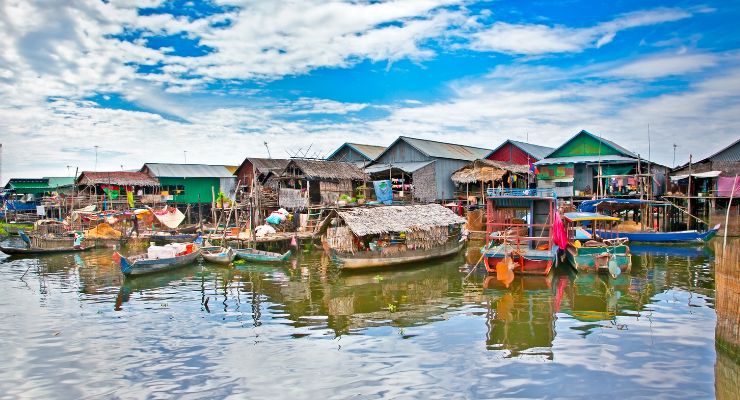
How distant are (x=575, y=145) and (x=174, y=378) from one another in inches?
1253

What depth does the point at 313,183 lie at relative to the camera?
3256 cm

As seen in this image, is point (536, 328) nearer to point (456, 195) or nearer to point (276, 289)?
point (276, 289)

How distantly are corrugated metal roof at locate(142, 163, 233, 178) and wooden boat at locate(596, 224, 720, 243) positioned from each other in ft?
106

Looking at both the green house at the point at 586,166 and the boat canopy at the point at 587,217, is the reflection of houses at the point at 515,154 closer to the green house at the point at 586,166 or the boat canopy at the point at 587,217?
the green house at the point at 586,166

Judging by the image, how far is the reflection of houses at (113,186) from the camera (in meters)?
37.8

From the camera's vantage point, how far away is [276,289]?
1819 cm

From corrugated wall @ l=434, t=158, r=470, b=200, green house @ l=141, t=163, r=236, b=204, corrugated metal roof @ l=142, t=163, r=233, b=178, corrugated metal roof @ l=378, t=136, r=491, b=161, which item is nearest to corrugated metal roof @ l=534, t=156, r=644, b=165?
corrugated wall @ l=434, t=158, r=470, b=200

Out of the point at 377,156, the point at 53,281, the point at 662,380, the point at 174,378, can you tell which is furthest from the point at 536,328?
the point at 377,156

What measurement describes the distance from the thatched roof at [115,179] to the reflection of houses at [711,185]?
37.8 m

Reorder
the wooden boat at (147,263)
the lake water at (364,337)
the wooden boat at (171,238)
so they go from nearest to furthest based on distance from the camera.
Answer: the lake water at (364,337)
the wooden boat at (147,263)
the wooden boat at (171,238)

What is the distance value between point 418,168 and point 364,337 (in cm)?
2294

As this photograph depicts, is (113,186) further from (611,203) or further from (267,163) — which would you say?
(611,203)

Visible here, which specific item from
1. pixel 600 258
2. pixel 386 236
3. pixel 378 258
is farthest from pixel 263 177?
pixel 600 258

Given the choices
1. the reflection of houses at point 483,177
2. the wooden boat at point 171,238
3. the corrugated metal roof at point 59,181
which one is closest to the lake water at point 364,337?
the wooden boat at point 171,238
